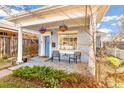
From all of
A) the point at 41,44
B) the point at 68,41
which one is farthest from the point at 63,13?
the point at 41,44

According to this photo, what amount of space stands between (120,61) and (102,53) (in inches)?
20.1

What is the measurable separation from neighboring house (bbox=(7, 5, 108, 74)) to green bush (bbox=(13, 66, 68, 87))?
0.91 meters

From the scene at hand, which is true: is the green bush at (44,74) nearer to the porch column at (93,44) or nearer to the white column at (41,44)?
the porch column at (93,44)

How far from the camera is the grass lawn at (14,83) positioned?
3963mm

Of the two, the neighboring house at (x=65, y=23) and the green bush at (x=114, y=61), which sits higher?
the neighboring house at (x=65, y=23)

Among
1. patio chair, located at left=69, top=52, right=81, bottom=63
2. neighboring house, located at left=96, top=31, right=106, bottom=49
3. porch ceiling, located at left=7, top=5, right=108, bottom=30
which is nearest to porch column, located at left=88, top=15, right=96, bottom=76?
neighboring house, located at left=96, top=31, right=106, bottom=49

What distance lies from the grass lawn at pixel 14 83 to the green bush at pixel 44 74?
166mm

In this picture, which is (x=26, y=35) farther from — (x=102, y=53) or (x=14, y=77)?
(x=102, y=53)

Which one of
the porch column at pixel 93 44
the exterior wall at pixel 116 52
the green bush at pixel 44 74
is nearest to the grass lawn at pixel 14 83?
the green bush at pixel 44 74

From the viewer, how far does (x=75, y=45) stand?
693 cm

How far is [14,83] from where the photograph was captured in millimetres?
4105

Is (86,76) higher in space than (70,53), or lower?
lower
